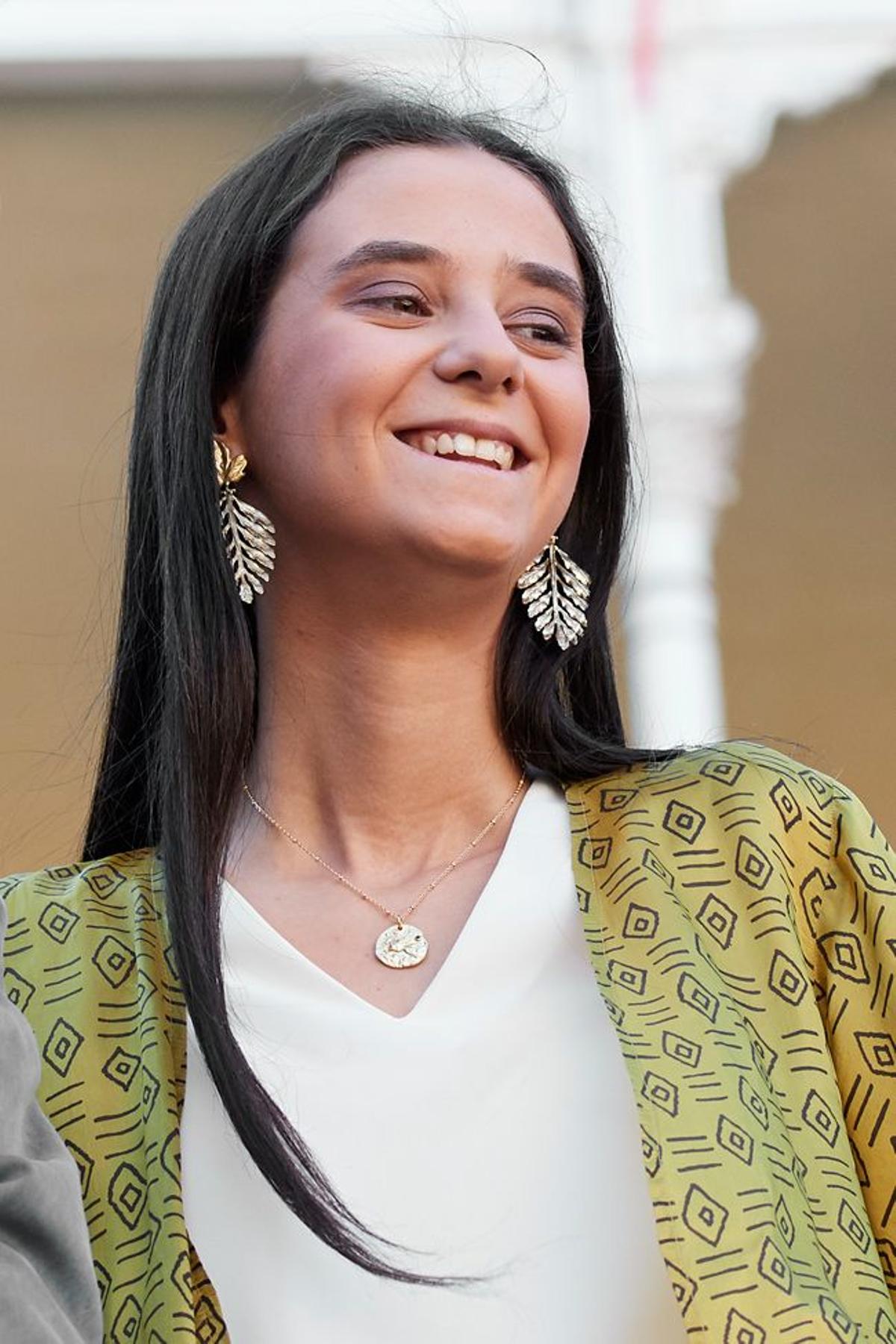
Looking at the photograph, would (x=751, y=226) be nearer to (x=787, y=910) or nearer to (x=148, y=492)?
(x=148, y=492)

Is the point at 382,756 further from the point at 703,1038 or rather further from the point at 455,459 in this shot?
the point at 703,1038

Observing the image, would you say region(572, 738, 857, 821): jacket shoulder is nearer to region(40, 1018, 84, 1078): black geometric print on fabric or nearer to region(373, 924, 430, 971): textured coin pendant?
region(373, 924, 430, 971): textured coin pendant

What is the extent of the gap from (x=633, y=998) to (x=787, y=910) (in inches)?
6.4

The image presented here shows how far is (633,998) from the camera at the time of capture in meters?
2.09

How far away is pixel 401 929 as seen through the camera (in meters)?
2.28

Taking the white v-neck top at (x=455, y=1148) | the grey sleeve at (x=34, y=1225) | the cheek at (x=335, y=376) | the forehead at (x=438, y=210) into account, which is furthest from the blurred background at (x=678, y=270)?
the grey sleeve at (x=34, y=1225)

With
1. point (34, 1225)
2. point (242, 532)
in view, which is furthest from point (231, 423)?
point (34, 1225)

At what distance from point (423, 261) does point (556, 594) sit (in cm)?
38

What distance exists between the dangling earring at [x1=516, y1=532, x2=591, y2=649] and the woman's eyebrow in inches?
10.3

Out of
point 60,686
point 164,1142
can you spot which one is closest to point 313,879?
point 164,1142

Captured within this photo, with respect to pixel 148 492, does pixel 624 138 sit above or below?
above

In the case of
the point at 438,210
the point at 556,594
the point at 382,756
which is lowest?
the point at 382,756

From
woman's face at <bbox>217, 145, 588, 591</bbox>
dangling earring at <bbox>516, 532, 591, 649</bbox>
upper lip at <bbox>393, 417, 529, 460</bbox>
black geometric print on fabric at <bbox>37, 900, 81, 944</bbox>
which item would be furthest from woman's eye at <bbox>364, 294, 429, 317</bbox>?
black geometric print on fabric at <bbox>37, 900, 81, 944</bbox>

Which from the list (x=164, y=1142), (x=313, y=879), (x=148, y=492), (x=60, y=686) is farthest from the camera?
(x=60, y=686)
